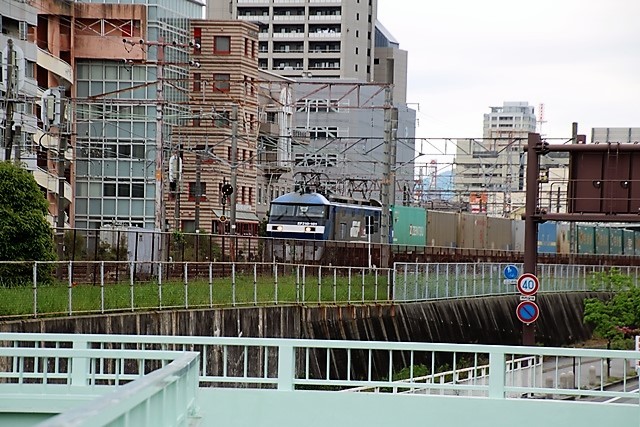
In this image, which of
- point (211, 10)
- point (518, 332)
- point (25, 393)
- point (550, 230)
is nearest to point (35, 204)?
point (25, 393)

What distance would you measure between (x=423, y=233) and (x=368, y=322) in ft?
104

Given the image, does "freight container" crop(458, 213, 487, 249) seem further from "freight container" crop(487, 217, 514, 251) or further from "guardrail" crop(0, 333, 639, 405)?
"guardrail" crop(0, 333, 639, 405)

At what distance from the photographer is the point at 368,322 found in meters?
38.2

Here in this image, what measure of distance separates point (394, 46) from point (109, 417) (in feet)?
468

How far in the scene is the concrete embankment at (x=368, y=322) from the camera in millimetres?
26125

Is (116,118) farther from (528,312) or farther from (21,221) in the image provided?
(528,312)

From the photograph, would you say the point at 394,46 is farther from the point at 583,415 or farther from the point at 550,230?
the point at 583,415

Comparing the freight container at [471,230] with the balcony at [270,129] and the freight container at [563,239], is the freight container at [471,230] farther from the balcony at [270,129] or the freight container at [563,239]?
the balcony at [270,129]

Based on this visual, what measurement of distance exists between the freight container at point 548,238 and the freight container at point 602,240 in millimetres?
2891

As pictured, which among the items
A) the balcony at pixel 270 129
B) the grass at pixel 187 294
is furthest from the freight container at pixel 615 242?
the grass at pixel 187 294

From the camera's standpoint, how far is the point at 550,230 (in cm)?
8500

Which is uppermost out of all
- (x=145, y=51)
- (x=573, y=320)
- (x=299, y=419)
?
(x=145, y=51)

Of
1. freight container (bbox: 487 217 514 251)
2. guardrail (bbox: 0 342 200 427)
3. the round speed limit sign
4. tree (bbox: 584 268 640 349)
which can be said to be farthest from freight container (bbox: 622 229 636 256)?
guardrail (bbox: 0 342 200 427)

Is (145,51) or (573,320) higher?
(145,51)
